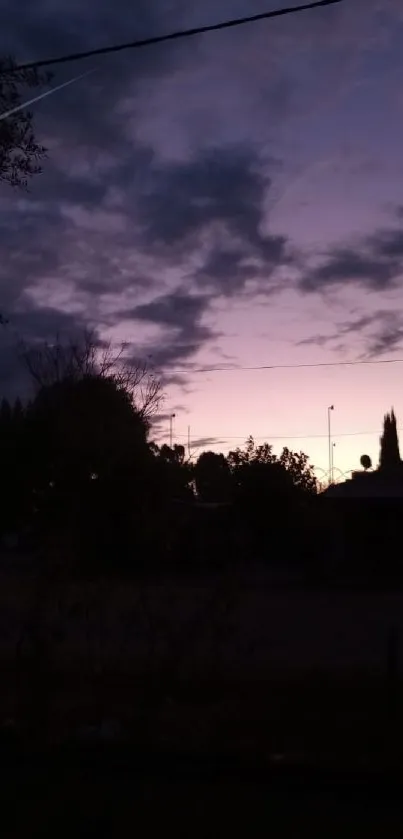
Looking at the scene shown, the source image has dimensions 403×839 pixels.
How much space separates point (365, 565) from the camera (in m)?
34.4

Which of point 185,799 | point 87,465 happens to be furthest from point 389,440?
point 185,799

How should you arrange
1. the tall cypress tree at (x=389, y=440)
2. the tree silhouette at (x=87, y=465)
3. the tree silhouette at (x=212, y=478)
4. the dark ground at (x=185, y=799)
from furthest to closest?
the tall cypress tree at (x=389, y=440) → the tree silhouette at (x=212, y=478) → the tree silhouette at (x=87, y=465) → the dark ground at (x=185, y=799)

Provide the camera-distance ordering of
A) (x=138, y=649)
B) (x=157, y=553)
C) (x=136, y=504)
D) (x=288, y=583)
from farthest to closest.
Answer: (x=288, y=583) → (x=136, y=504) → (x=138, y=649) → (x=157, y=553)

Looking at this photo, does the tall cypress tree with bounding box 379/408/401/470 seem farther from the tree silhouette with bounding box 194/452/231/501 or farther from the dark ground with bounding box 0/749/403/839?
the dark ground with bounding box 0/749/403/839

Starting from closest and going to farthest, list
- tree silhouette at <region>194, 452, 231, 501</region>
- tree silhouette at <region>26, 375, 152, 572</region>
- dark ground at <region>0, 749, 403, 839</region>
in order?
dark ground at <region>0, 749, 403, 839</region>, tree silhouette at <region>26, 375, 152, 572</region>, tree silhouette at <region>194, 452, 231, 501</region>

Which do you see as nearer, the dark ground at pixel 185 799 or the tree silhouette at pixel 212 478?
the dark ground at pixel 185 799

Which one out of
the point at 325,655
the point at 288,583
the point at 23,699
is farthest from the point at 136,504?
the point at 288,583

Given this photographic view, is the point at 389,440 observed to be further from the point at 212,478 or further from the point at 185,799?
the point at 185,799

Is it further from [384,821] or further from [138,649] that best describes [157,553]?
[384,821]

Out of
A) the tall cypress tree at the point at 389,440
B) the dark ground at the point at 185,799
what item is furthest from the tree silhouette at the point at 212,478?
the dark ground at the point at 185,799

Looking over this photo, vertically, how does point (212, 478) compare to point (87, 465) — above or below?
above

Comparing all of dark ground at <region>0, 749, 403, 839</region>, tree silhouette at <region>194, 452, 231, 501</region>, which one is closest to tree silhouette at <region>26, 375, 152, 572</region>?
dark ground at <region>0, 749, 403, 839</region>

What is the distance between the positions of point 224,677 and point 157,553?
211 cm

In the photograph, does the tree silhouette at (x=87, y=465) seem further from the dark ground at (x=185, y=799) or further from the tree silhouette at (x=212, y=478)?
the tree silhouette at (x=212, y=478)
